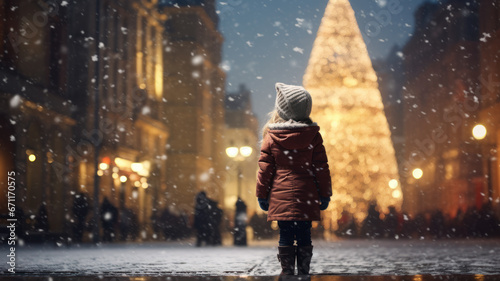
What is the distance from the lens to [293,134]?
6277 millimetres

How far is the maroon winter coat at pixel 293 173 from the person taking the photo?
621 cm

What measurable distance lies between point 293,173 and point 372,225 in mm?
24415

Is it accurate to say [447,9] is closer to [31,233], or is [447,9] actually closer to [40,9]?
[40,9]

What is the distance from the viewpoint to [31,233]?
23.4 metres

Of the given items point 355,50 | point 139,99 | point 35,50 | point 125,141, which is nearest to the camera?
point 35,50

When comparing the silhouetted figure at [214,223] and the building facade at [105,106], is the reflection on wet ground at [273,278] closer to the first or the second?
the building facade at [105,106]

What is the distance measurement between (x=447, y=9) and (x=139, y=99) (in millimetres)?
23081

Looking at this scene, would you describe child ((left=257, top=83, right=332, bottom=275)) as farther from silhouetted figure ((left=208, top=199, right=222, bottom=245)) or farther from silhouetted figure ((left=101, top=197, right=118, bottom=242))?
silhouetted figure ((left=101, top=197, right=118, bottom=242))

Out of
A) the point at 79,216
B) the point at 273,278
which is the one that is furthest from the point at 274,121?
the point at 79,216

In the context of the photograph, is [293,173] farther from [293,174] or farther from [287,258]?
[287,258]

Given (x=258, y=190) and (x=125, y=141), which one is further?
(x=125, y=141)

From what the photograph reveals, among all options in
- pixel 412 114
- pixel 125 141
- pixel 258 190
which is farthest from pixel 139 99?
pixel 258 190

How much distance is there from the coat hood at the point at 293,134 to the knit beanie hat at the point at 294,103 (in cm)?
9

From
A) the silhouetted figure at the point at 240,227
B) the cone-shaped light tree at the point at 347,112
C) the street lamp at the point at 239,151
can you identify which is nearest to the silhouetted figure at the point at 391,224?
the cone-shaped light tree at the point at 347,112
